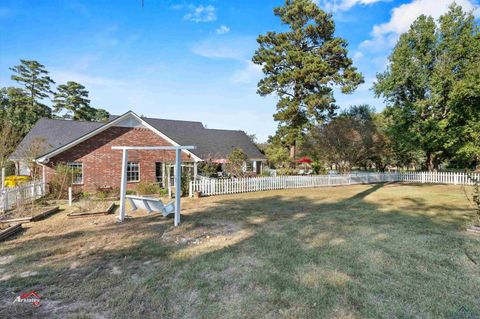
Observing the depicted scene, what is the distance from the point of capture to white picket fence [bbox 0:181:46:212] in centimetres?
873

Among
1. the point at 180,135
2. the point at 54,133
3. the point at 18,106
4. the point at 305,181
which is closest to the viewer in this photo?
the point at 305,181

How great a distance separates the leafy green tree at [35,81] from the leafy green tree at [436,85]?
46377 mm

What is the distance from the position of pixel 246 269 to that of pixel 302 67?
20.9 m

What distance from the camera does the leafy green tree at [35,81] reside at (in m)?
36.0

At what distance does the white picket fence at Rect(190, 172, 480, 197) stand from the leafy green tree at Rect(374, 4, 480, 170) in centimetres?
266

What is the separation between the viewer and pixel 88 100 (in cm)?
4394

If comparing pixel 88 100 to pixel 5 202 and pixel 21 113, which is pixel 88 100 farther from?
pixel 5 202

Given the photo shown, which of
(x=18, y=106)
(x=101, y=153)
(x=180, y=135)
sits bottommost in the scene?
(x=101, y=153)

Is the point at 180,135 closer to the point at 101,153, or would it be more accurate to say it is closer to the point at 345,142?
the point at 101,153

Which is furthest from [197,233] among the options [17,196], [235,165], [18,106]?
[18,106]

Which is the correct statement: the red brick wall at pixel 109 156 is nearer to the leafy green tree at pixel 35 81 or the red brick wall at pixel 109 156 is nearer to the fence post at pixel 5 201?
the fence post at pixel 5 201

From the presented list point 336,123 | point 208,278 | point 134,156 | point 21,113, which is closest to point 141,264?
point 208,278

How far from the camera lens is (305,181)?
1741cm

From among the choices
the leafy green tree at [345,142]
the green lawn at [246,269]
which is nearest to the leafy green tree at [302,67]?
the leafy green tree at [345,142]
